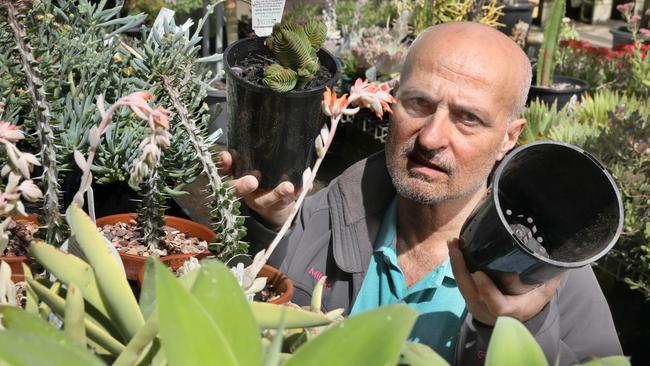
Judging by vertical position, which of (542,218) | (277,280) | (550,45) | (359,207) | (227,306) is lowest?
(550,45)

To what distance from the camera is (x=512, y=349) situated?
61 centimetres

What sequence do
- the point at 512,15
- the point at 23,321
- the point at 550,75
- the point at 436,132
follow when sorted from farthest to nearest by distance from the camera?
1. the point at 512,15
2. the point at 550,75
3. the point at 436,132
4. the point at 23,321

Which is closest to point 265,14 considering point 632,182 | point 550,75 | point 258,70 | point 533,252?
point 258,70

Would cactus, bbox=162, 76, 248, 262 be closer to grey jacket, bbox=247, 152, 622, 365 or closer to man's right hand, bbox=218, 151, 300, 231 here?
man's right hand, bbox=218, 151, 300, 231

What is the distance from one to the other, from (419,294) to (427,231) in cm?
16

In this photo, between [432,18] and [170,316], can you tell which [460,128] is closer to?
[170,316]

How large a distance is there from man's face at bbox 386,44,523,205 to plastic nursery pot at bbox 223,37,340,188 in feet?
1.06

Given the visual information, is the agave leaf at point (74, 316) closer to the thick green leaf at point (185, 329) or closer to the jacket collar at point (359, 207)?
the thick green leaf at point (185, 329)

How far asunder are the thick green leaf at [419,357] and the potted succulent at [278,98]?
650mm

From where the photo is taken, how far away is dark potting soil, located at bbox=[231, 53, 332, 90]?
1.29 meters

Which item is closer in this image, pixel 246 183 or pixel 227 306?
pixel 227 306

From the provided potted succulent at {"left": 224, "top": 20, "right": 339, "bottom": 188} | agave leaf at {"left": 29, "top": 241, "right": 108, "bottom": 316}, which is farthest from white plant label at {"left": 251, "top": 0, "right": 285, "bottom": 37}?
agave leaf at {"left": 29, "top": 241, "right": 108, "bottom": 316}

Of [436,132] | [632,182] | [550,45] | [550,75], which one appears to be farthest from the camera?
[550,75]

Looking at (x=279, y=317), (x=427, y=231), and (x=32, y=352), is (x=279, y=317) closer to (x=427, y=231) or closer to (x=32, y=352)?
(x=32, y=352)
